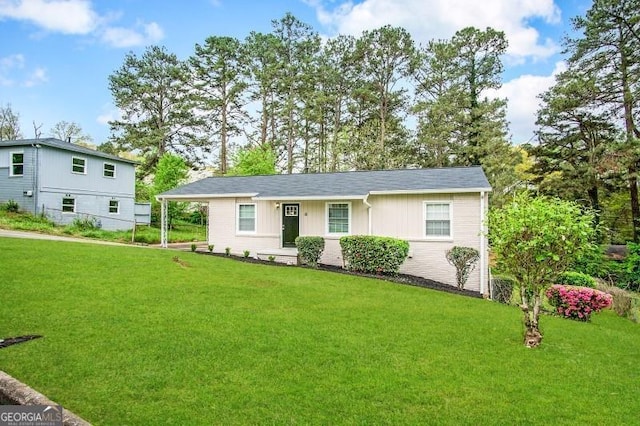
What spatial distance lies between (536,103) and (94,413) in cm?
2814

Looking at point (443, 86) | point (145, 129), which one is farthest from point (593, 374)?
point (145, 129)

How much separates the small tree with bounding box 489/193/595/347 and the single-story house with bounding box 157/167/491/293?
20.5 ft

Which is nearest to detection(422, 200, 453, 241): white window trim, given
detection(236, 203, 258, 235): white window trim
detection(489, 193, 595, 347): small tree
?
detection(489, 193, 595, 347): small tree

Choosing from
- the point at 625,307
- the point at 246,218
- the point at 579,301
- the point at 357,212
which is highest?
the point at 357,212

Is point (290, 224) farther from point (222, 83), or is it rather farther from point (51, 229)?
point (222, 83)

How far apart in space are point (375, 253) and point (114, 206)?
19174mm

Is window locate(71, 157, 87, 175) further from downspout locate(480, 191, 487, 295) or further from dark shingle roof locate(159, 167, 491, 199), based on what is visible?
downspout locate(480, 191, 487, 295)

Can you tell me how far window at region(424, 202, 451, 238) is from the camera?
12914mm

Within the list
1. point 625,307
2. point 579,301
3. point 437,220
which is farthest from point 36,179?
point 625,307

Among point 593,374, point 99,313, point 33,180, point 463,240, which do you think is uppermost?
point 33,180

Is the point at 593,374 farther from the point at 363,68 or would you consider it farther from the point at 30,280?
the point at 363,68

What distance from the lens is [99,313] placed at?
6.27 m

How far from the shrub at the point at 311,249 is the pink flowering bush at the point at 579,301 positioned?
7050 mm

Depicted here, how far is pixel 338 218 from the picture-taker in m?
14.5
